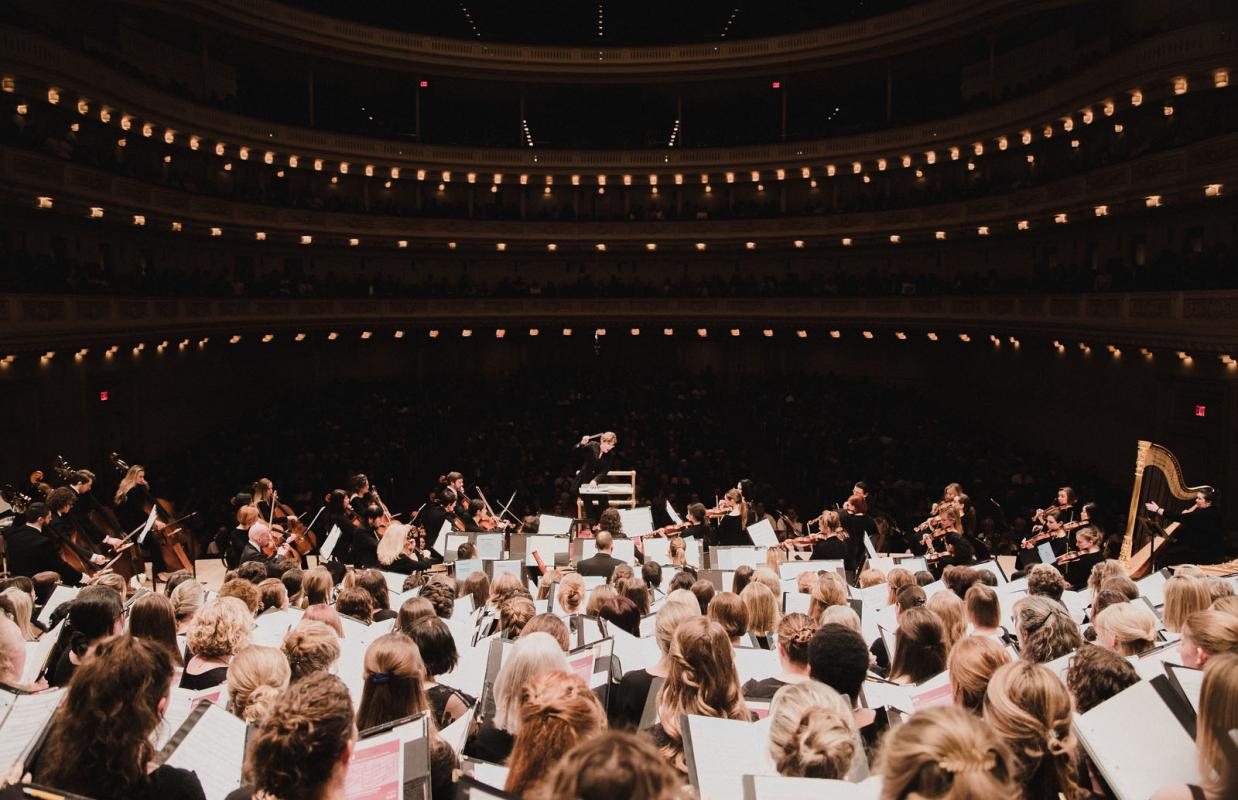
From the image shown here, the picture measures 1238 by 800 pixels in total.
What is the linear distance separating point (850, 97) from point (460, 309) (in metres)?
20.7

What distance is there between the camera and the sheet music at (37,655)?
714cm

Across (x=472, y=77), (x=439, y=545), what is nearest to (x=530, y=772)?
(x=439, y=545)

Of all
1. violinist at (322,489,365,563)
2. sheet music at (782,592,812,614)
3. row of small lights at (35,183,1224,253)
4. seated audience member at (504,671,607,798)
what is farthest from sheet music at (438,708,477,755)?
row of small lights at (35,183,1224,253)

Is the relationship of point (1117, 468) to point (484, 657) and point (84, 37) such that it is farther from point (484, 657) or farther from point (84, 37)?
point (84, 37)

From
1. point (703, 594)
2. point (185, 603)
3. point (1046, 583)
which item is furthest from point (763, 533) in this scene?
point (185, 603)

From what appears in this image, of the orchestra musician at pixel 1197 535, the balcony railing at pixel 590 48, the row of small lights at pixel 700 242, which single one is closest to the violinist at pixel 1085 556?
the orchestra musician at pixel 1197 535

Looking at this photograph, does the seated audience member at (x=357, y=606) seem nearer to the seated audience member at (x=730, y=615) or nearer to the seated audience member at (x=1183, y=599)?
Answer: the seated audience member at (x=730, y=615)

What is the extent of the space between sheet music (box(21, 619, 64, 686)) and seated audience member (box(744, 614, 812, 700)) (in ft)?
18.5

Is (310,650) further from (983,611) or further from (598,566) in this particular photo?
(598,566)

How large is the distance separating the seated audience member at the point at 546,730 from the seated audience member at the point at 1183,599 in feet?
18.3

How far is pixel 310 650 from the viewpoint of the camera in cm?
600

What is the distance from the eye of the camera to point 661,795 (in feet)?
9.82

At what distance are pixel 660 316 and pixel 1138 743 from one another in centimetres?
3767

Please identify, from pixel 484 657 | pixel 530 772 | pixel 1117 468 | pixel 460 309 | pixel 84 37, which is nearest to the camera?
pixel 530 772
